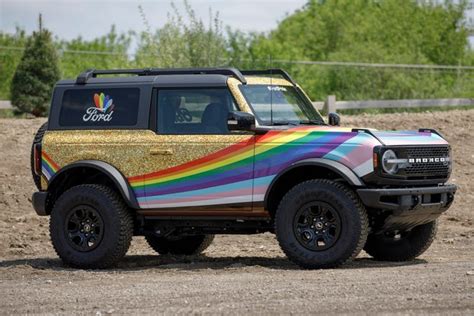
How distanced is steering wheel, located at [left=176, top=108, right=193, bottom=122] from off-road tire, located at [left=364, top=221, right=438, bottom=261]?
2.44 m

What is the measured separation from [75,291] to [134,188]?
2513 mm

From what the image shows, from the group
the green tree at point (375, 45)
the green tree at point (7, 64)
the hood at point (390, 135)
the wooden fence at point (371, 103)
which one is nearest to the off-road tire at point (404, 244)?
the hood at point (390, 135)

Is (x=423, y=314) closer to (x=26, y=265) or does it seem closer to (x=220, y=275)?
(x=220, y=275)

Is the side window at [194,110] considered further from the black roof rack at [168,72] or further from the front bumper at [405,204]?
the front bumper at [405,204]

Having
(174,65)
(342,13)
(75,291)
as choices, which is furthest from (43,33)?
(342,13)

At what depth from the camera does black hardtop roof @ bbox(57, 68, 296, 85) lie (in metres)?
13.1

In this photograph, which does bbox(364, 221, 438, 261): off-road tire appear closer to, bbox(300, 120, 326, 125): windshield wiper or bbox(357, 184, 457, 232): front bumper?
bbox(357, 184, 457, 232): front bumper

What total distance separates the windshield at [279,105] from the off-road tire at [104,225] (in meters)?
1.82

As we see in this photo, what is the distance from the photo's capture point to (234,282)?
1110cm

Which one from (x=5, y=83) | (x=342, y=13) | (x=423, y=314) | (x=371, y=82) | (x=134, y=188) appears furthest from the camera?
(x=342, y=13)

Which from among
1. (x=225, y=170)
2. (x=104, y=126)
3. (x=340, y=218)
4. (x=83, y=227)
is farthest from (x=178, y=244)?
(x=340, y=218)

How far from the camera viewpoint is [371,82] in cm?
A: 4397

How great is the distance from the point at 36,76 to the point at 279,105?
17.1m

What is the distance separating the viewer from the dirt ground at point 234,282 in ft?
31.5
